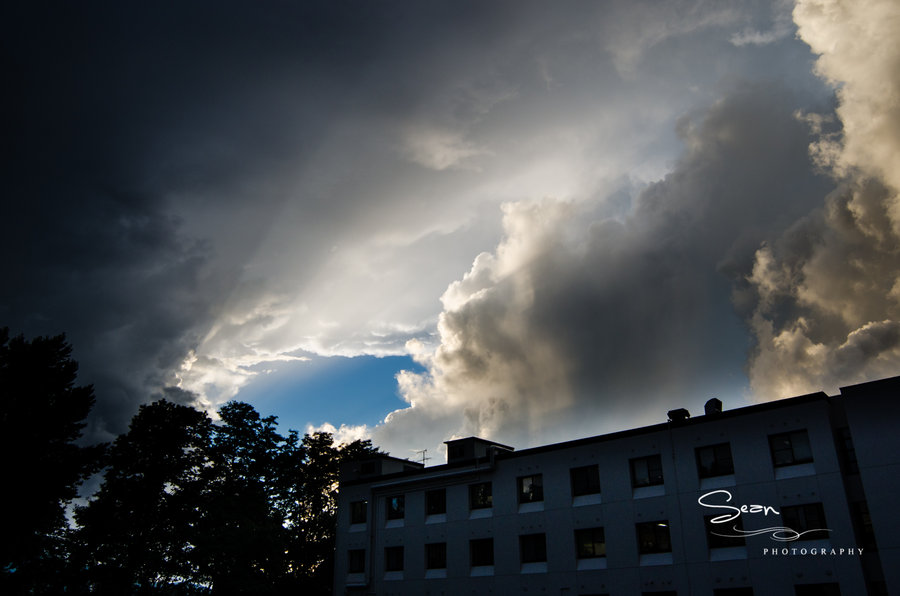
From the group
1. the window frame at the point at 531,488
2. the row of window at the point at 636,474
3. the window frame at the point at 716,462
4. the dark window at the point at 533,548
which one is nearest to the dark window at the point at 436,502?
the row of window at the point at 636,474

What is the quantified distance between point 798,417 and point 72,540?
185 ft

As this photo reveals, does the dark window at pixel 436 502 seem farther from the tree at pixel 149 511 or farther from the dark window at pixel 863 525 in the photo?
the dark window at pixel 863 525

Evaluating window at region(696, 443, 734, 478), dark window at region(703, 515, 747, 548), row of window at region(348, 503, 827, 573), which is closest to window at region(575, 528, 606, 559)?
row of window at region(348, 503, 827, 573)

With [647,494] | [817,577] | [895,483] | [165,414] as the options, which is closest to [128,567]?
[165,414]

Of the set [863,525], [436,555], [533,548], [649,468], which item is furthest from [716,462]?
[436,555]

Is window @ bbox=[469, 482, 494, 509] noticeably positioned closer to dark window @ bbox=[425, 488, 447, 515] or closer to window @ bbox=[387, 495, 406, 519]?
dark window @ bbox=[425, 488, 447, 515]

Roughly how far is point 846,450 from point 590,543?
50.7ft

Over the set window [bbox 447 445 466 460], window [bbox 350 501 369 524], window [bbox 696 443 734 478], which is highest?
window [bbox 447 445 466 460]

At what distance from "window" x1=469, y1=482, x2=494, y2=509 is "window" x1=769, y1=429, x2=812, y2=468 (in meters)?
19.3

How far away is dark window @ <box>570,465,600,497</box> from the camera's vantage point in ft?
120

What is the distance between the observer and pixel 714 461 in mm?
32531

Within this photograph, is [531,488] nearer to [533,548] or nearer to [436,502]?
[533,548]

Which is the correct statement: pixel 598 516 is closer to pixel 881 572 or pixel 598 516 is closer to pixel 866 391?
pixel 881 572

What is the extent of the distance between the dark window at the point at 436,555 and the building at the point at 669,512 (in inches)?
5.0
